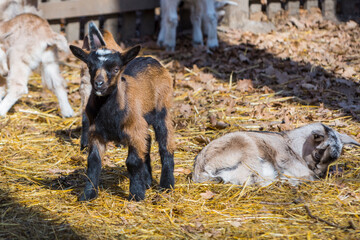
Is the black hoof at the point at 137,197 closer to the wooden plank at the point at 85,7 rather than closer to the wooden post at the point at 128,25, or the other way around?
the wooden plank at the point at 85,7

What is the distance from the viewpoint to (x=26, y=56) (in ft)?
21.7

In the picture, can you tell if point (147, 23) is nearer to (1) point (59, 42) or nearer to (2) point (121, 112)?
(1) point (59, 42)

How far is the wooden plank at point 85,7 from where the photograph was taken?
32.8ft

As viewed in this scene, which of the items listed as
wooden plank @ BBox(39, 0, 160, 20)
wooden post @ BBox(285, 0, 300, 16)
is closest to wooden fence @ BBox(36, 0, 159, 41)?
wooden plank @ BBox(39, 0, 160, 20)

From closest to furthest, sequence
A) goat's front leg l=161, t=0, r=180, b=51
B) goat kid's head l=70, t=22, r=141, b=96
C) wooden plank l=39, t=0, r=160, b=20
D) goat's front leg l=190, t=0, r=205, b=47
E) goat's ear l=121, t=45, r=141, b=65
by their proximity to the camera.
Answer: goat kid's head l=70, t=22, r=141, b=96, goat's ear l=121, t=45, r=141, b=65, goat's front leg l=161, t=0, r=180, b=51, goat's front leg l=190, t=0, r=205, b=47, wooden plank l=39, t=0, r=160, b=20

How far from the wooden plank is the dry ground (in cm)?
96

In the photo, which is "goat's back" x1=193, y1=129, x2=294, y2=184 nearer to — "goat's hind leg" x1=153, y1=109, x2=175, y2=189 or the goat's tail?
"goat's hind leg" x1=153, y1=109, x2=175, y2=189

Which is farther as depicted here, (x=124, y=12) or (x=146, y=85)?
(x=124, y=12)

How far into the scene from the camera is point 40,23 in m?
6.76

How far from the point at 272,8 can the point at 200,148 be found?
6417 millimetres

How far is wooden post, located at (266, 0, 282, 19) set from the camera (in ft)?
35.1

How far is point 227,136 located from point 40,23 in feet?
12.1

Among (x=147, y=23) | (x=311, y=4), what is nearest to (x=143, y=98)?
(x=147, y=23)

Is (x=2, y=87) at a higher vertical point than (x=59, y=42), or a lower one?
lower
